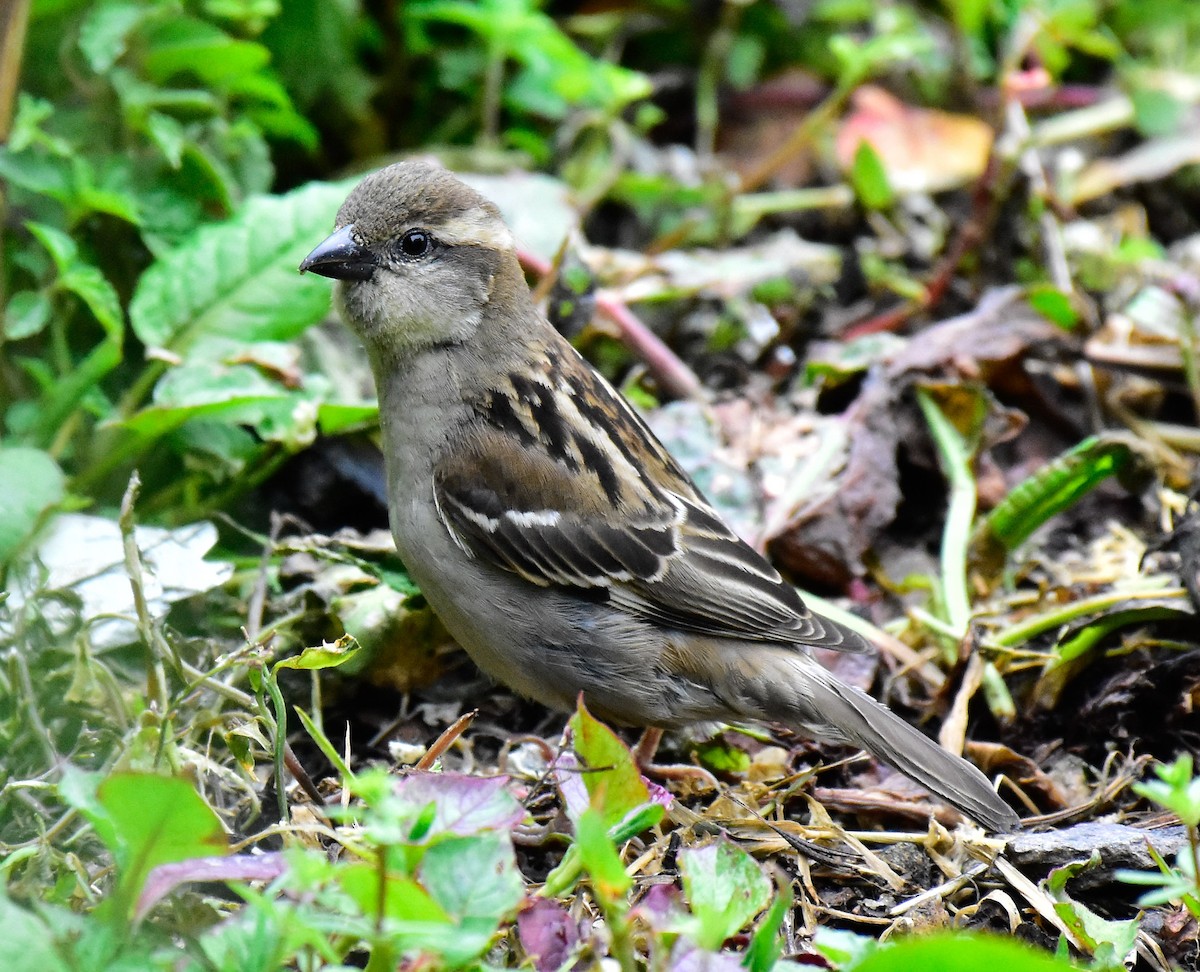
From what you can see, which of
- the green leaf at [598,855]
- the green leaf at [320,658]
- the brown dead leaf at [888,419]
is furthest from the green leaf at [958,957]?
the brown dead leaf at [888,419]

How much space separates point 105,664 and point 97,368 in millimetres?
1018

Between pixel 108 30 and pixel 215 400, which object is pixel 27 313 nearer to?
pixel 215 400

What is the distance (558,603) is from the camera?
12.1 feet

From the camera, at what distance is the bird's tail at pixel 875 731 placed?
3.41 metres

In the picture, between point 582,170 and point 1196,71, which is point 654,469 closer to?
point 582,170

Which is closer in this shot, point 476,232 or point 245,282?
point 476,232

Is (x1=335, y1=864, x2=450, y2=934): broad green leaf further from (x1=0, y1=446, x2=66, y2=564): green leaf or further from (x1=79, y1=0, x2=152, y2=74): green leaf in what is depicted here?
(x1=79, y1=0, x2=152, y2=74): green leaf

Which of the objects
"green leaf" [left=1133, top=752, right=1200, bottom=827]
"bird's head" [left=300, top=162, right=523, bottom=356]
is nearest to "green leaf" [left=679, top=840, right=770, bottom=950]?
"green leaf" [left=1133, top=752, right=1200, bottom=827]

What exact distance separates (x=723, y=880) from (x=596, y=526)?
A: 4.39 ft

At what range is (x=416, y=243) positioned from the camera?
3.94 meters

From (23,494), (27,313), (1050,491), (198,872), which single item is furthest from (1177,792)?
(27,313)

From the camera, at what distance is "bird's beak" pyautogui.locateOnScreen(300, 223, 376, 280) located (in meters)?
3.81

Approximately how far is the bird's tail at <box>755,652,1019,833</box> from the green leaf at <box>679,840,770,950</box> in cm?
95

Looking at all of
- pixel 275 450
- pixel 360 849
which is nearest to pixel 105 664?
pixel 275 450
